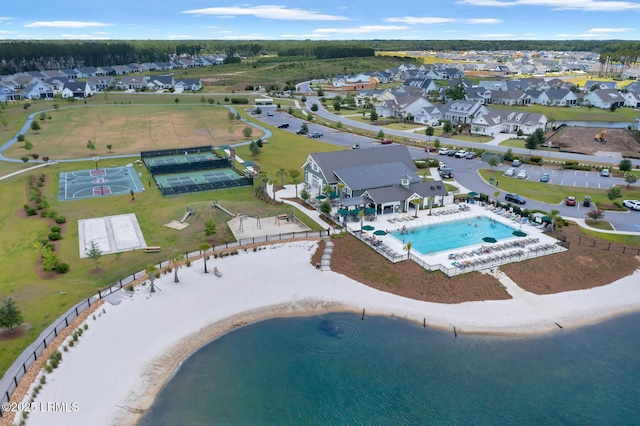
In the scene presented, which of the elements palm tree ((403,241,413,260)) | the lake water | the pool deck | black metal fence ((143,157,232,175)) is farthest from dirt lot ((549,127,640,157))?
black metal fence ((143,157,232,175))

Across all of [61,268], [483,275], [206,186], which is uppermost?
[206,186]

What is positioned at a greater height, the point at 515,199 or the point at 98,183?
the point at 515,199

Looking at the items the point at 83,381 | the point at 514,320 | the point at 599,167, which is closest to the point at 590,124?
the point at 599,167

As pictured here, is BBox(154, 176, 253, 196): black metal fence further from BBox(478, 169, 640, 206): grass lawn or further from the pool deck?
BBox(478, 169, 640, 206): grass lawn

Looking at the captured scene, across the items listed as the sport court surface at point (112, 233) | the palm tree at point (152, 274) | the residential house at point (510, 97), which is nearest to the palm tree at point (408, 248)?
the palm tree at point (152, 274)

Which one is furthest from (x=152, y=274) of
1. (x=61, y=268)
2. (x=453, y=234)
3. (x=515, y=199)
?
(x=515, y=199)

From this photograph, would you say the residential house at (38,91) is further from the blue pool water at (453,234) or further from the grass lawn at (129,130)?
the blue pool water at (453,234)

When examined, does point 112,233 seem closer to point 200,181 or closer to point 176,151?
point 200,181
